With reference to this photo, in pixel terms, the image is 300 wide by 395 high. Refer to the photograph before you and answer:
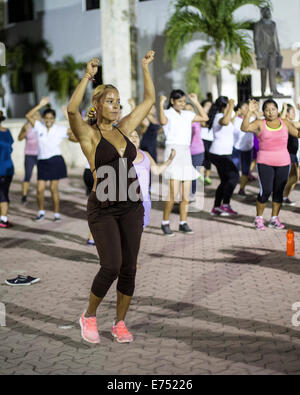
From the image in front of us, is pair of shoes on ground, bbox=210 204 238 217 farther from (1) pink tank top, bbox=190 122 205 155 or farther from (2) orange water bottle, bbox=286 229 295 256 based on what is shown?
(2) orange water bottle, bbox=286 229 295 256

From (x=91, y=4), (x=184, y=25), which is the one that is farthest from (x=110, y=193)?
(x=91, y=4)

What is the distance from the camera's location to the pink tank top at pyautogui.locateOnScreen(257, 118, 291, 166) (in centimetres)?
913

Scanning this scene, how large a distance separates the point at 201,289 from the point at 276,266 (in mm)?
1221

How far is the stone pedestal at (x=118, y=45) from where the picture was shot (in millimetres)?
19516

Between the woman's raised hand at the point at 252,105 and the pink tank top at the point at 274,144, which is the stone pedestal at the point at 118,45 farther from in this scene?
the woman's raised hand at the point at 252,105

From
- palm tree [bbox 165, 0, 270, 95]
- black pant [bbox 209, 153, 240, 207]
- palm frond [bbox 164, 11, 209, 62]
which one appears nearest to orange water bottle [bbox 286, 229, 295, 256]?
black pant [bbox 209, 153, 240, 207]

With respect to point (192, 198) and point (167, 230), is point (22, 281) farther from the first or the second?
point (192, 198)

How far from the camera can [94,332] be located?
500cm

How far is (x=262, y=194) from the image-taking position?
9352mm

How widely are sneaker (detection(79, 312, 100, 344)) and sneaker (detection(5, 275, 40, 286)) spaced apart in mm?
2163

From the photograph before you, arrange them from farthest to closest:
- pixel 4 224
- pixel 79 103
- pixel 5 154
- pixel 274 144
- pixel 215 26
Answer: pixel 215 26
pixel 4 224
pixel 5 154
pixel 274 144
pixel 79 103

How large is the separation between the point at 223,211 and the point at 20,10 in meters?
23.8

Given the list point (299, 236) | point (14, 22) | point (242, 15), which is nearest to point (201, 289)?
point (299, 236)
